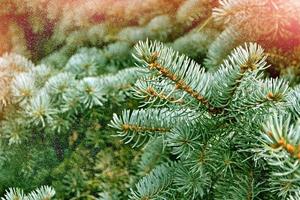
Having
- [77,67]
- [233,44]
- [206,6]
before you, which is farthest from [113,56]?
[233,44]

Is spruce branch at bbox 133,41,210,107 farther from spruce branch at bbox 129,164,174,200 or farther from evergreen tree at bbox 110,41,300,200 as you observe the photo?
spruce branch at bbox 129,164,174,200

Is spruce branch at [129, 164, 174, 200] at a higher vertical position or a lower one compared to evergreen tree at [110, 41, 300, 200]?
lower

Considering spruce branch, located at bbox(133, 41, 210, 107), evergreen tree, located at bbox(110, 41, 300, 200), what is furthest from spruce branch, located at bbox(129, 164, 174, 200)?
spruce branch, located at bbox(133, 41, 210, 107)

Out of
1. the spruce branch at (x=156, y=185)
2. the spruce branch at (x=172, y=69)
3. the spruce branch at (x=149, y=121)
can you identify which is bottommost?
the spruce branch at (x=156, y=185)

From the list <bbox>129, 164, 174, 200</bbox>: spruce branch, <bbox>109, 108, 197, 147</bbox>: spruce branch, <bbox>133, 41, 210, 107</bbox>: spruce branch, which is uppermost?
<bbox>133, 41, 210, 107</bbox>: spruce branch

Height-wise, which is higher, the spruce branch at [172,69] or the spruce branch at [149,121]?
the spruce branch at [172,69]

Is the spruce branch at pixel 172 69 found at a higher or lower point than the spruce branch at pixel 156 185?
higher

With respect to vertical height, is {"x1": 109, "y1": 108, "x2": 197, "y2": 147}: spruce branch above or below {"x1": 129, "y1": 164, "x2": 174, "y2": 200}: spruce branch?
above

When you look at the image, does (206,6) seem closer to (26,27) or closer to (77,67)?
→ (77,67)

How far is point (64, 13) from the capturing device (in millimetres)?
1252

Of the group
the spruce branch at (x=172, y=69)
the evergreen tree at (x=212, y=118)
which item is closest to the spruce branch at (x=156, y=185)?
the evergreen tree at (x=212, y=118)

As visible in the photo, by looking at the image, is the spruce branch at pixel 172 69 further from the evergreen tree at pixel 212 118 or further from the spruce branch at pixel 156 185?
the spruce branch at pixel 156 185

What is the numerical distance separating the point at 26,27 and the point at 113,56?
1.08ft

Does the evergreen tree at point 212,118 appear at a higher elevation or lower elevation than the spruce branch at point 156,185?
higher
